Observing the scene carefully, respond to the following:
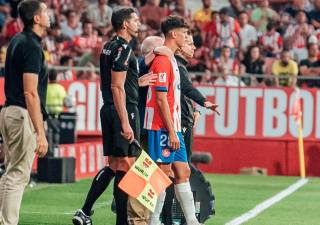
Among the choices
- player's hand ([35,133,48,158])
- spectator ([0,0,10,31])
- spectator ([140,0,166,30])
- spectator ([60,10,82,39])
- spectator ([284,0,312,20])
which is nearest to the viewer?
player's hand ([35,133,48,158])

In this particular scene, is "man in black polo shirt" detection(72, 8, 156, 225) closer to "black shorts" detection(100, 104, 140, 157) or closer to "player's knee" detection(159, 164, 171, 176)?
"black shorts" detection(100, 104, 140, 157)

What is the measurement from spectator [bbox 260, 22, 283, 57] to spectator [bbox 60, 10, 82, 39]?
14.2 ft

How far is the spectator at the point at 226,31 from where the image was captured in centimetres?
2669

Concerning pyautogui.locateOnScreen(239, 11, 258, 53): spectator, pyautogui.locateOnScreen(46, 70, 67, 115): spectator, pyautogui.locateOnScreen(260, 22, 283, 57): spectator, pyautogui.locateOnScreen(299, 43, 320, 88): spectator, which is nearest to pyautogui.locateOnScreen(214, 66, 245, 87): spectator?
pyautogui.locateOnScreen(299, 43, 320, 88): spectator

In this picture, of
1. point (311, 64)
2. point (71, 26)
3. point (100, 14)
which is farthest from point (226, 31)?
point (71, 26)

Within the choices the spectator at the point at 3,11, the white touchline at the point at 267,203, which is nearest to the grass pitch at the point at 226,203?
the white touchline at the point at 267,203

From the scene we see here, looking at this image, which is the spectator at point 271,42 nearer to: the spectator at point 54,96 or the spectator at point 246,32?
the spectator at point 246,32

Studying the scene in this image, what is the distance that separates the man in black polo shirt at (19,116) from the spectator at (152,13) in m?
17.2

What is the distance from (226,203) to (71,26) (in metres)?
12.3

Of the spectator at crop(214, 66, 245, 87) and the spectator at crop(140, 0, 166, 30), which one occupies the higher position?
the spectator at crop(140, 0, 166, 30)

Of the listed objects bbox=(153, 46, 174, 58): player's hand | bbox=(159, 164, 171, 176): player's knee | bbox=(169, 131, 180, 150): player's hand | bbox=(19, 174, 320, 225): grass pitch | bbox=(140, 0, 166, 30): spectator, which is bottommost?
bbox=(19, 174, 320, 225): grass pitch

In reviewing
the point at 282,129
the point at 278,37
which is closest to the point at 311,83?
the point at 282,129

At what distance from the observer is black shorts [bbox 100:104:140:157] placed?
11.5 m

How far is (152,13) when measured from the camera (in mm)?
28484
